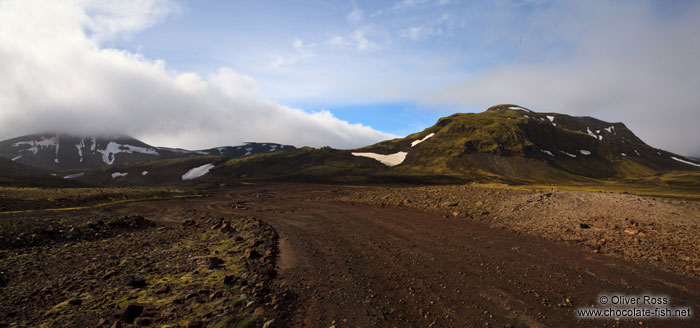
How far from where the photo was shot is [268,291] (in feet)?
28.6

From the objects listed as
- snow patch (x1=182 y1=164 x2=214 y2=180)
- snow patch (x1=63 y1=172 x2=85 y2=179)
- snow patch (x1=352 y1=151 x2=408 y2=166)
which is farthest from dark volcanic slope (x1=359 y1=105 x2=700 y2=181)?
snow patch (x1=63 y1=172 x2=85 y2=179)

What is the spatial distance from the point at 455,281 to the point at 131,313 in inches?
389

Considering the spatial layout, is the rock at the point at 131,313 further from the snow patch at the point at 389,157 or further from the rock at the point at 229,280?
the snow patch at the point at 389,157

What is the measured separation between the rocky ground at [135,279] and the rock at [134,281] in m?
0.03

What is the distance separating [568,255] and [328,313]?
11946mm

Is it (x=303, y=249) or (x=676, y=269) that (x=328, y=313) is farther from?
(x=676, y=269)

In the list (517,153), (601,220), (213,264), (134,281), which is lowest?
(134,281)

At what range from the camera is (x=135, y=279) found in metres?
9.71

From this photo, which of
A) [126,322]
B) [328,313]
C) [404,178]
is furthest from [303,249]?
[404,178]

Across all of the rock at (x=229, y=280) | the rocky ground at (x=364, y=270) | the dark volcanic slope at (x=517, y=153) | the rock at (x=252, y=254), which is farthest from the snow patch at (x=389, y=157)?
the rock at (x=229, y=280)

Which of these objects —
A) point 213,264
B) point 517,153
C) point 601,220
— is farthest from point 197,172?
point 517,153

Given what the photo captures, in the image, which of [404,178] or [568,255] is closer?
[568,255]

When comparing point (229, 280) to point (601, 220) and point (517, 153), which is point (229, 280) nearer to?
point (601, 220)

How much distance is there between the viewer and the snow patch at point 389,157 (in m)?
160
